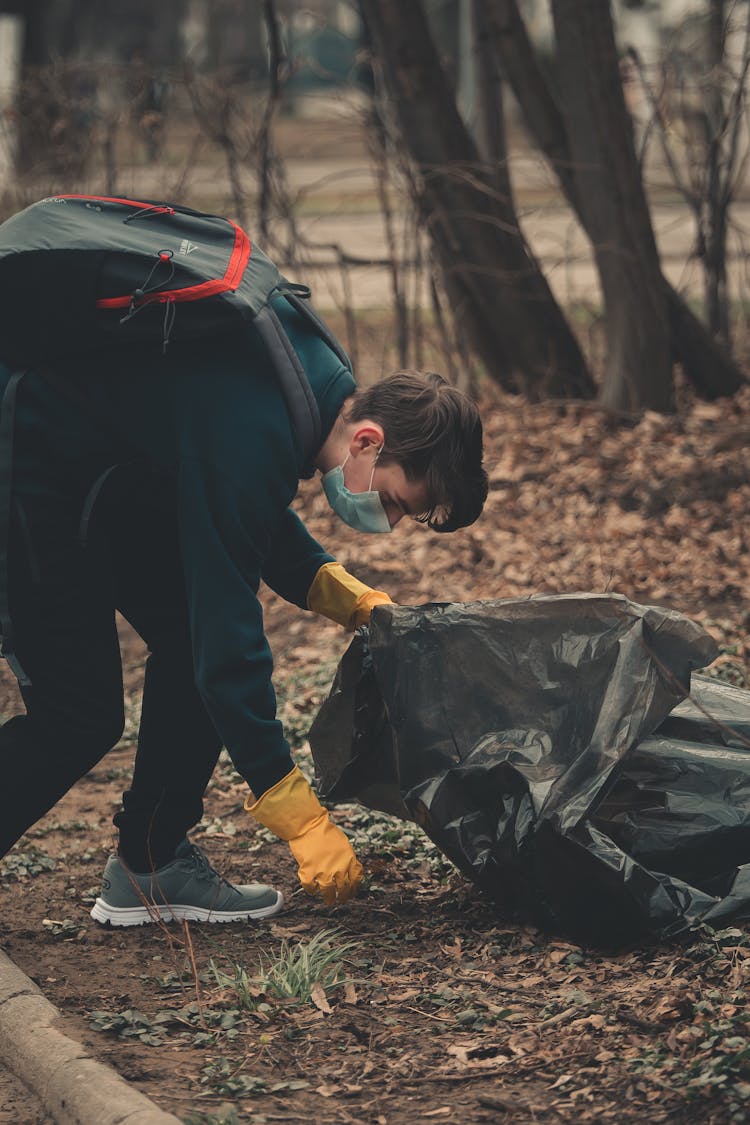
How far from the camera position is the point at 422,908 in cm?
317

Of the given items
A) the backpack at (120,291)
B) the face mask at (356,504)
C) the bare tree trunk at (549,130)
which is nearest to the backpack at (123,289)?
the backpack at (120,291)

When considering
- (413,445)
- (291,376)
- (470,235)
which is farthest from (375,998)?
(470,235)

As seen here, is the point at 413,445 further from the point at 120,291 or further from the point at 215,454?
the point at 120,291

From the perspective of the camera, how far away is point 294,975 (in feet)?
8.95

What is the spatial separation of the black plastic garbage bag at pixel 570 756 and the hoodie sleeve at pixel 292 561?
177mm

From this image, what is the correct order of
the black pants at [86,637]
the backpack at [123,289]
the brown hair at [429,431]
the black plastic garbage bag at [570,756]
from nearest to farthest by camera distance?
the backpack at [123,289], the brown hair at [429,431], the black pants at [86,637], the black plastic garbage bag at [570,756]

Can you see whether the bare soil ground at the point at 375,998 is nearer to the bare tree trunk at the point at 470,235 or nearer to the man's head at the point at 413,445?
the man's head at the point at 413,445

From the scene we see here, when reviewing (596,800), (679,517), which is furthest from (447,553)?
(596,800)

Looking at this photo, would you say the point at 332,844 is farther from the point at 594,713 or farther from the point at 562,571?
the point at 562,571

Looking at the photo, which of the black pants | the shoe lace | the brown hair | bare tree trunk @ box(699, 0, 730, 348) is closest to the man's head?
the brown hair

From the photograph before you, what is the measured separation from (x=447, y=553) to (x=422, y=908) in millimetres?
3089

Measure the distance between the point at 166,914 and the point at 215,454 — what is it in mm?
1294

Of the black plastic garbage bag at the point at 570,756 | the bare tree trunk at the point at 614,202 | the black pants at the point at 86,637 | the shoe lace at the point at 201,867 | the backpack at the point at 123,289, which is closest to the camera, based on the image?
the backpack at the point at 123,289

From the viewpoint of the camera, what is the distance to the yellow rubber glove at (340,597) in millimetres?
3086
